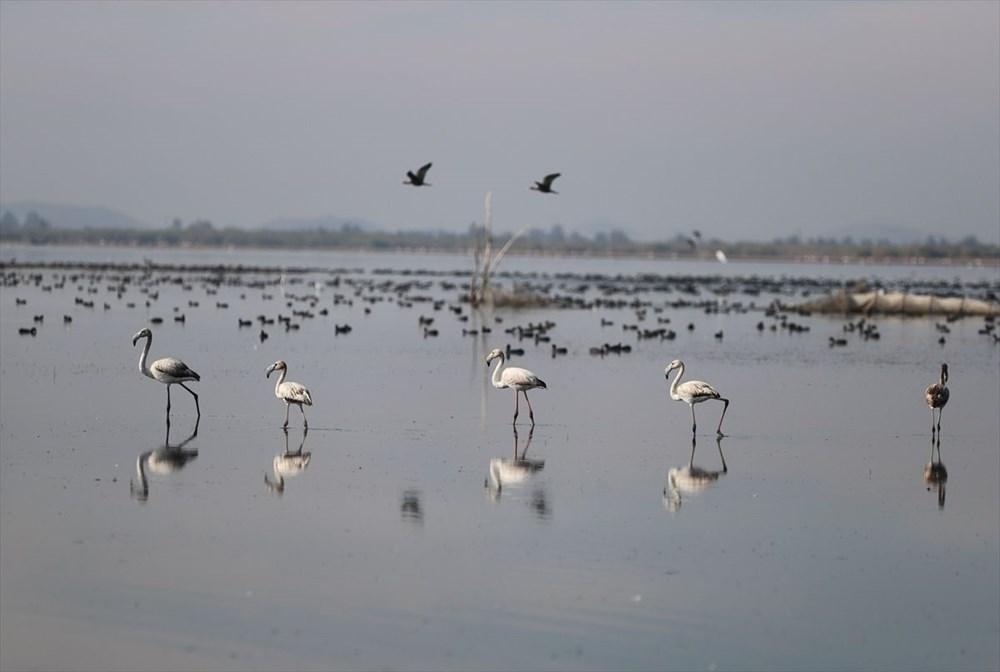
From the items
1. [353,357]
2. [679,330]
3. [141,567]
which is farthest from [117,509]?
[679,330]

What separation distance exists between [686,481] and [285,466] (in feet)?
15.3

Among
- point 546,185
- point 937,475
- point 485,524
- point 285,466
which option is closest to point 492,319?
point 546,185

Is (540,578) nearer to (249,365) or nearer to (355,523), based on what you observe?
(355,523)

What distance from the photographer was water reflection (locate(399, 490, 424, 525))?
524 inches

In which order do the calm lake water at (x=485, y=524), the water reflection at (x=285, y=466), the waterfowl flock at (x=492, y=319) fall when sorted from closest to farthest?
the calm lake water at (x=485, y=524) → the water reflection at (x=285, y=466) → the waterfowl flock at (x=492, y=319)

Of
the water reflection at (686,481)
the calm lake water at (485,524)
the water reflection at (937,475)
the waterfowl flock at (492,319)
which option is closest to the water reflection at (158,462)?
the calm lake water at (485,524)

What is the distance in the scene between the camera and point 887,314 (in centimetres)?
5644

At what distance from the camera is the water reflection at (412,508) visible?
43.7 ft

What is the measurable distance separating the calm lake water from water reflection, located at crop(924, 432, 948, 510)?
6 cm

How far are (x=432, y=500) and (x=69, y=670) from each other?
5684mm

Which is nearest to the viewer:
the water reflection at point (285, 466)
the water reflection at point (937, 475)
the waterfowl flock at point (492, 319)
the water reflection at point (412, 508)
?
the water reflection at point (412, 508)

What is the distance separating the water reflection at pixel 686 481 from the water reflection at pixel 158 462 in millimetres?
5515

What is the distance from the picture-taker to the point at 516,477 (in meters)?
15.8

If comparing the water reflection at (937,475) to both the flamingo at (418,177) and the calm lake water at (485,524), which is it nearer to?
the calm lake water at (485,524)
